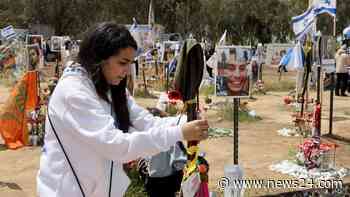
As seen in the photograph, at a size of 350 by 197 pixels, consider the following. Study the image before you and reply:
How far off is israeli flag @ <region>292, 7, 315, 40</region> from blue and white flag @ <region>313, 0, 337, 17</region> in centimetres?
25

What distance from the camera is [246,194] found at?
17.4ft

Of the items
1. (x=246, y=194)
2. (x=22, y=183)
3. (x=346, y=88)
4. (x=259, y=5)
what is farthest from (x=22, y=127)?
(x=259, y=5)

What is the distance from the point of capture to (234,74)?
4.82 m

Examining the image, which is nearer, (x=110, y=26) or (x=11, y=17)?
(x=110, y=26)

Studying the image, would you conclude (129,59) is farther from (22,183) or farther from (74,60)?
(22,183)

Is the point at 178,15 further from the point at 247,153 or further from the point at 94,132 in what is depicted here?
the point at 94,132

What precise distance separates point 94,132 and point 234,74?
119 inches

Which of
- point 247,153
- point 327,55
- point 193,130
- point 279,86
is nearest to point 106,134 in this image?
point 193,130

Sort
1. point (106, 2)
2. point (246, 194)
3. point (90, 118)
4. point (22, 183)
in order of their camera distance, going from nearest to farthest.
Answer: point (90, 118) < point (246, 194) < point (22, 183) < point (106, 2)

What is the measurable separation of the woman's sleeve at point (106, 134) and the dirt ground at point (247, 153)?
11.6 ft

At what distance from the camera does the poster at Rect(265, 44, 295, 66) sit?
66.5ft

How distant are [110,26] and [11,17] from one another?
125ft

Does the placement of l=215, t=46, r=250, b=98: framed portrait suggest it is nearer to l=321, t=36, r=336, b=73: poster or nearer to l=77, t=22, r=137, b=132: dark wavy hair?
l=77, t=22, r=137, b=132: dark wavy hair

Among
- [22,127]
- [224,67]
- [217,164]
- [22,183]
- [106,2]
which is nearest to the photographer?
[224,67]
